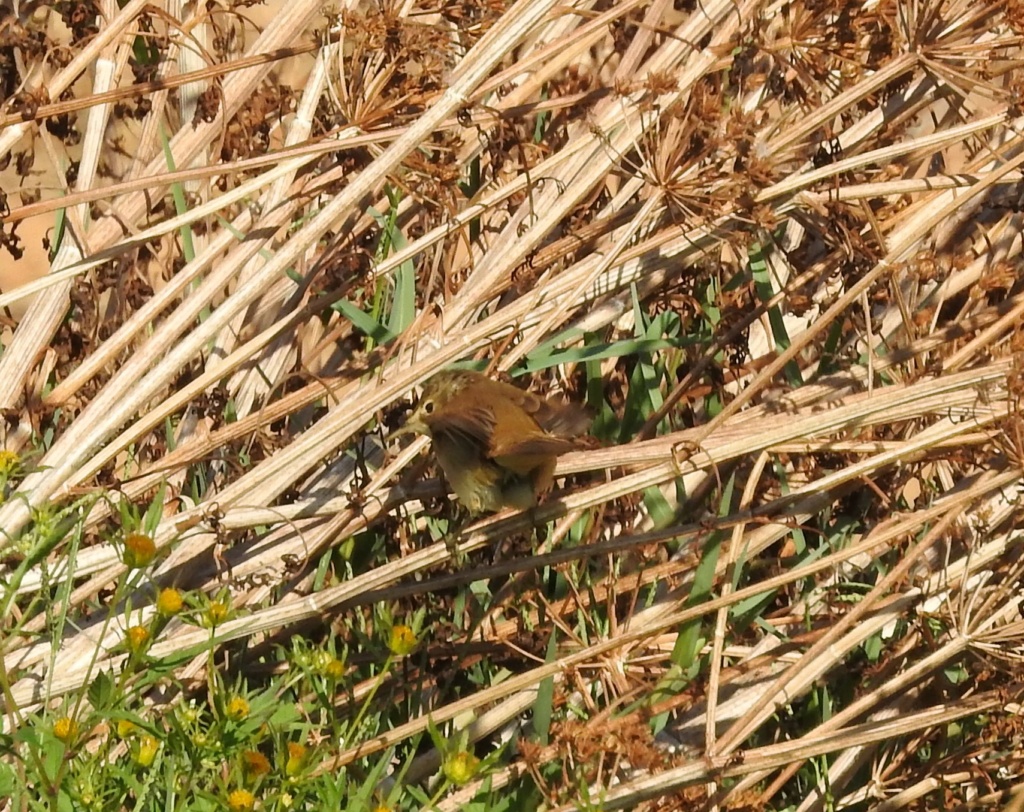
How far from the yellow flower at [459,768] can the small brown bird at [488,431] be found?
2.78ft

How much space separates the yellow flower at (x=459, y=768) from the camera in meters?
2.72

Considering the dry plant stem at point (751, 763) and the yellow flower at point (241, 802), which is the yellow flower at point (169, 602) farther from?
the dry plant stem at point (751, 763)

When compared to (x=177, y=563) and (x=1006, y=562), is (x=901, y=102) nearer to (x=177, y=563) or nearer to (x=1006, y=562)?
(x=1006, y=562)

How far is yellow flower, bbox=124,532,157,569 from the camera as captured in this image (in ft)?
8.58

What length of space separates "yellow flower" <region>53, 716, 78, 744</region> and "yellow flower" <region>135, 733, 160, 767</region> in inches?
6.2

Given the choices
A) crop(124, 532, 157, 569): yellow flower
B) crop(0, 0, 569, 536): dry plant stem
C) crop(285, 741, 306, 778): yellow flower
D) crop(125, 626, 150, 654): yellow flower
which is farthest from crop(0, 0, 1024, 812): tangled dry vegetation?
crop(125, 626, 150, 654): yellow flower

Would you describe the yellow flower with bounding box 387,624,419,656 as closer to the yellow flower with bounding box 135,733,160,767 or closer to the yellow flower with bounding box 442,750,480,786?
the yellow flower with bounding box 442,750,480,786

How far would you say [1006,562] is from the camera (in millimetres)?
3889

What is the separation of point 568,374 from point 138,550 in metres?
1.72

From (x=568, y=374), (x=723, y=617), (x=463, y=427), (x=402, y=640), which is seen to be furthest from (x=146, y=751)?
(x=568, y=374)

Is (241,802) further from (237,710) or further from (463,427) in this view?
(463,427)

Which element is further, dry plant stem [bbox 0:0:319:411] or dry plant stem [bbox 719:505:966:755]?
dry plant stem [bbox 0:0:319:411]

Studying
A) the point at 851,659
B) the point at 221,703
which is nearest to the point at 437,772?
the point at 221,703

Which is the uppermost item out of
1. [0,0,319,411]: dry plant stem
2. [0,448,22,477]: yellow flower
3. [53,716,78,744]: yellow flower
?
[0,0,319,411]: dry plant stem
